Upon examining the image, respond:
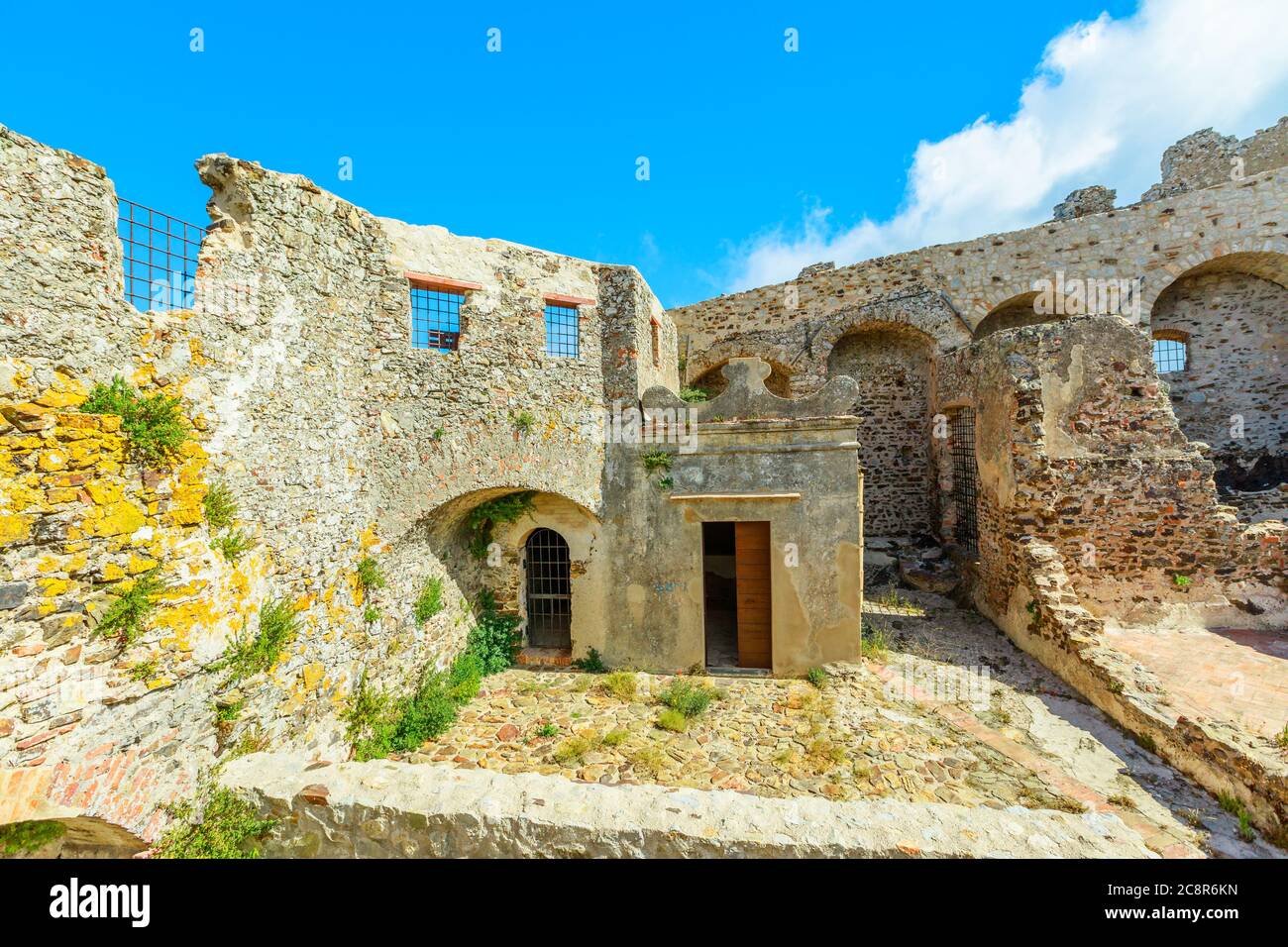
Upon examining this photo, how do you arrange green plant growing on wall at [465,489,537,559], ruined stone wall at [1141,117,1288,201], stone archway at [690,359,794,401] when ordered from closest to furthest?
green plant growing on wall at [465,489,537,559] → ruined stone wall at [1141,117,1288,201] → stone archway at [690,359,794,401]

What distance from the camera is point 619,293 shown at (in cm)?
793

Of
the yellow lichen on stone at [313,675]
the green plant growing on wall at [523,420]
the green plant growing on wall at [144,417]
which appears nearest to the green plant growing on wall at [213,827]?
the yellow lichen on stone at [313,675]

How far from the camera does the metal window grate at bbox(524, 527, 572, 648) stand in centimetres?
898

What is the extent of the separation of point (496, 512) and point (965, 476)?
10.9 metres

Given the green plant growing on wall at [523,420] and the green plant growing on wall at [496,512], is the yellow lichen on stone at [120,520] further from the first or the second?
the green plant growing on wall at [496,512]

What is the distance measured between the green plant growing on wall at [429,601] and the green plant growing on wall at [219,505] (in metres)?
2.97

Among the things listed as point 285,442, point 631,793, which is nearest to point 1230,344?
point 631,793

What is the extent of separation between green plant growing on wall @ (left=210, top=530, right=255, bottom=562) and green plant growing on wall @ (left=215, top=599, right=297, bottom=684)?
614mm

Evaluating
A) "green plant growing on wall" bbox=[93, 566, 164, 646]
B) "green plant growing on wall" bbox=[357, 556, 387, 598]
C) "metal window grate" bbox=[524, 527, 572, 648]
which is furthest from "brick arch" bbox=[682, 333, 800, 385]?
"green plant growing on wall" bbox=[93, 566, 164, 646]

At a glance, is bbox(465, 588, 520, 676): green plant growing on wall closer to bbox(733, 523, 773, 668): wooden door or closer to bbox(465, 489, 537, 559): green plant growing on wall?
bbox(465, 489, 537, 559): green plant growing on wall

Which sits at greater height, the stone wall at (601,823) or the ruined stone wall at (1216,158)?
the ruined stone wall at (1216,158)

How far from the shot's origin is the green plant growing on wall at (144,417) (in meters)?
4.01

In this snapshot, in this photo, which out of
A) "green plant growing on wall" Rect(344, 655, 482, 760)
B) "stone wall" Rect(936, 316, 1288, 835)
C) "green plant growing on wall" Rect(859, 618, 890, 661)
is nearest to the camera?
"green plant growing on wall" Rect(344, 655, 482, 760)

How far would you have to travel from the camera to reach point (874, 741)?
5.99 m
